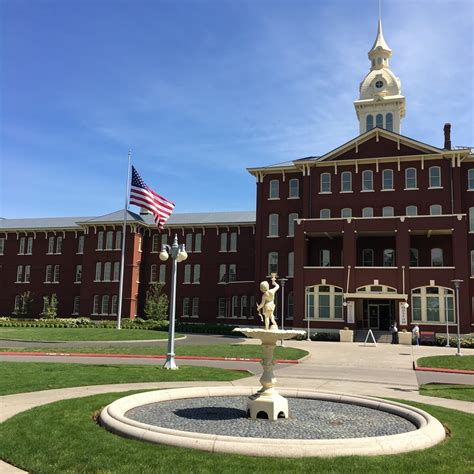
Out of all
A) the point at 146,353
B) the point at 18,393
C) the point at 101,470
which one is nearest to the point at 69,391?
the point at 18,393

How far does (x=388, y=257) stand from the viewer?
143ft

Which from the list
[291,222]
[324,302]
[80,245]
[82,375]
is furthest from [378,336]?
[80,245]

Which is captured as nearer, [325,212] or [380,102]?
[325,212]

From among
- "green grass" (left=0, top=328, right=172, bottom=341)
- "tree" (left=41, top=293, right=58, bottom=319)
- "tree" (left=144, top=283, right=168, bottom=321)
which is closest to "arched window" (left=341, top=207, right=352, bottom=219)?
"green grass" (left=0, top=328, right=172, bottom=341)

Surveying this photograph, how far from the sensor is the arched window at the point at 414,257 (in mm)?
42625

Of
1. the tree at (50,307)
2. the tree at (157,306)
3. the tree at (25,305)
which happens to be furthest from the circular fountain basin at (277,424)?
the tree at (25,305)

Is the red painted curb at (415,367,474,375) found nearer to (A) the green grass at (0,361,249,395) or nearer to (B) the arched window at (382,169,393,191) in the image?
(A) the green grass at (0,361,249,395)

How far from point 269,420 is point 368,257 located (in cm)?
3628

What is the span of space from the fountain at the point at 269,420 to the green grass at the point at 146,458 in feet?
0.57

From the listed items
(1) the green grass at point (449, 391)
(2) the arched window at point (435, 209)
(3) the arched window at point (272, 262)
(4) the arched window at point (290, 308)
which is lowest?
(1) the green grass at point (449, 391)

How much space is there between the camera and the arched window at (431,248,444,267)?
42000mm

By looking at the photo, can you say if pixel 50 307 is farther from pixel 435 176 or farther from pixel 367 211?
pixel 435 176

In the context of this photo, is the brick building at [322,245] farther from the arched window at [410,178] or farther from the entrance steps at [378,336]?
the entrance steps at [378,336]

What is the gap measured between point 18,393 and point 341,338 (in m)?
28.0
